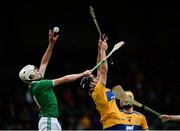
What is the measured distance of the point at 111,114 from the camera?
462 inches

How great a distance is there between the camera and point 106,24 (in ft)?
60.0

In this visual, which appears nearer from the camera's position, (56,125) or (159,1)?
(56,125)

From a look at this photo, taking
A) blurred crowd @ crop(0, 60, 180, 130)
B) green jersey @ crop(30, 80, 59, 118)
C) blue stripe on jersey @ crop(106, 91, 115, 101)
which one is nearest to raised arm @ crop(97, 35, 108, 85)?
blue stripe on jersey @ crop(106, 91, 115, 101)

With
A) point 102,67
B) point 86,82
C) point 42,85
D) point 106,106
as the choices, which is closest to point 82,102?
point 102,67

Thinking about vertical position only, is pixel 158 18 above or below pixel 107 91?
above

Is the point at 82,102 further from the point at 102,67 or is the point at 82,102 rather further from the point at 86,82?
the point at 86,82

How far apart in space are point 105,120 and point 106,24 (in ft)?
21.9

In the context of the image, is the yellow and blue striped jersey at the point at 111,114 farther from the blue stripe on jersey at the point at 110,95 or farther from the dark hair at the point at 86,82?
the dark hair at the point at 86,82

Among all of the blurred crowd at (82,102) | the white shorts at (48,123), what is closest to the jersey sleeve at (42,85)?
the white shorts at (48,123)

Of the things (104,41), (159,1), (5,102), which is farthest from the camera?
(159,1)

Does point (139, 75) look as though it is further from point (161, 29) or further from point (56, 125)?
point (56, 125)

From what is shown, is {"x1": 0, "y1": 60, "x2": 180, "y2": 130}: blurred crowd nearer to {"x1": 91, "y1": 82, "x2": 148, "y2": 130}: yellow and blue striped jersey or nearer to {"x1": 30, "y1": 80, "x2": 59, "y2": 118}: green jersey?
{"x1": 91, "y1": 82, "x2": 148, "y2": 130}: yellow and blue striped jersey

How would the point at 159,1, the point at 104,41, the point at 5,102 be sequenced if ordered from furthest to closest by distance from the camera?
the point at 159,1
the point at 5,102
the point at 104,41

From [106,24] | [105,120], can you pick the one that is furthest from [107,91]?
[106,24]
